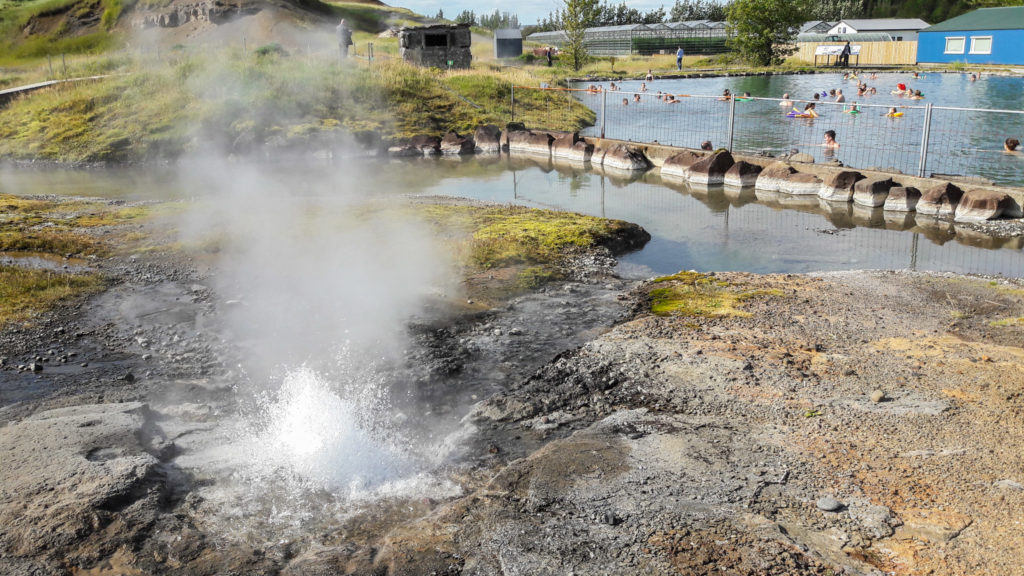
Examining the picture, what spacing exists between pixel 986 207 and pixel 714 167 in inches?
231

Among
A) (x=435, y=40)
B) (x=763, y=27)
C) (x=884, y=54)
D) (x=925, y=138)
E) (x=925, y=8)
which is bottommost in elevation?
(x=925, y=138)

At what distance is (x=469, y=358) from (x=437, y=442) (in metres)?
1.69

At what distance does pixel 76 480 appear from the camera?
5246 mm

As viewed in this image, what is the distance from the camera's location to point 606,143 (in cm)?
2270

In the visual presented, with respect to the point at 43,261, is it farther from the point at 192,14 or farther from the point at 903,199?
the point at 192,14

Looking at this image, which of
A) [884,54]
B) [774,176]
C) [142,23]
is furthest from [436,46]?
[884,54]

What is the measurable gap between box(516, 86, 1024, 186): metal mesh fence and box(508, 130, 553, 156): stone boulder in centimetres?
185

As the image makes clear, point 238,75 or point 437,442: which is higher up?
point 238,75

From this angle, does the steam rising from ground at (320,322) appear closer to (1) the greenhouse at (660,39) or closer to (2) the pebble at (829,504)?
(2) the pebble at (829,504)

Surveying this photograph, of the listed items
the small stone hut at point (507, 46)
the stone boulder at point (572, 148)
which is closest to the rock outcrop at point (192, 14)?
the small stone hut at point (507, 46)

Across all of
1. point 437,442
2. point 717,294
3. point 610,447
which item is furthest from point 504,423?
point 717,294

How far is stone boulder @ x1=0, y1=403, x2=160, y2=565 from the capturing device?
15.5 ft

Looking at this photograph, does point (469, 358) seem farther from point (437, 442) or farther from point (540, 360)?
point (437, 442)

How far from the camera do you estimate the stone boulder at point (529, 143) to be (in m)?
23.8
